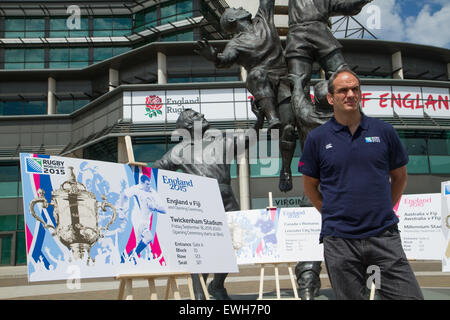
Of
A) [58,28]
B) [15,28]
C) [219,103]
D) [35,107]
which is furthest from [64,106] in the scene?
[219,103]

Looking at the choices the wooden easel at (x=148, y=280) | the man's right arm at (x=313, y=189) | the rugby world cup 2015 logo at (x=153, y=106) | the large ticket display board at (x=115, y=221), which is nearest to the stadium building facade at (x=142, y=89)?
the rugby world cup 2015 logo at (x=153, y=106)

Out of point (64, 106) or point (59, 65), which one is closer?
point (64, 106)

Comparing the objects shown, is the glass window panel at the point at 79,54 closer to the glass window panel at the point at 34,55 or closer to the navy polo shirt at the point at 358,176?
the glass window panel at the point at 34,55

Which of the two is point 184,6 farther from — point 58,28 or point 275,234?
point 275,234

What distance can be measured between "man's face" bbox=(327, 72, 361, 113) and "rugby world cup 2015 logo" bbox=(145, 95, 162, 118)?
26.7 meters

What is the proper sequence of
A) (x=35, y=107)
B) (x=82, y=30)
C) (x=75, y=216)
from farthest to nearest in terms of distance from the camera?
(x=82, y=30) < (x=35, y=107) < (x=75, y=216)

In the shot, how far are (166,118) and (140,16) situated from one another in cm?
1540

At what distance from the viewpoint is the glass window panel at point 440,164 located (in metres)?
30.7

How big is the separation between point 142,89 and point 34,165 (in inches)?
1020

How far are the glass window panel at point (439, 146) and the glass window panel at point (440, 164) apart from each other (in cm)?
33

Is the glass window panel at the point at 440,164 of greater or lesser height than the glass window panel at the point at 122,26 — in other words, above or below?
below

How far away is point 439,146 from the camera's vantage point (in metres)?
31.3

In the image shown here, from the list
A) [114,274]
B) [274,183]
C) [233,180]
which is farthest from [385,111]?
[114,274]
